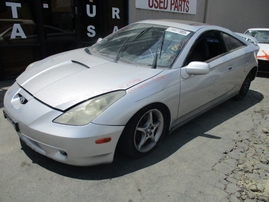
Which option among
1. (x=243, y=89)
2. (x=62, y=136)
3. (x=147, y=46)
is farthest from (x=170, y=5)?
(x=62, y=136)

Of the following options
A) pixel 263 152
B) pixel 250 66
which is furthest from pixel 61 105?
pixel 250 66

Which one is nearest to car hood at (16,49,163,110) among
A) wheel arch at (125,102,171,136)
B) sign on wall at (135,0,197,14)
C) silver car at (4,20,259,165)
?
silver car at (4,20,259,165)

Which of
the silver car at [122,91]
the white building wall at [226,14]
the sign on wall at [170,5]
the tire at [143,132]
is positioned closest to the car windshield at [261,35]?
the sign on wall at [170,5]

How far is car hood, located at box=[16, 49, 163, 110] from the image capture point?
226 cm

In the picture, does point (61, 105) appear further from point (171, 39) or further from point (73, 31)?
point (73, 31)

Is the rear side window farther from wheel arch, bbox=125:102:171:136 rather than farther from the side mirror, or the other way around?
wheel arch, bbox=125:102:171:136

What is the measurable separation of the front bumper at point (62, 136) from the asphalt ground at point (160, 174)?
224 mm

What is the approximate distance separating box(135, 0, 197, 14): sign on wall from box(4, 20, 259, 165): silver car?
4.63m

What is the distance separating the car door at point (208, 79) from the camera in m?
2.92

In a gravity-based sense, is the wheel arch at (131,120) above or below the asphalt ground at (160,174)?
above

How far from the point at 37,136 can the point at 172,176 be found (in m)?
1.37

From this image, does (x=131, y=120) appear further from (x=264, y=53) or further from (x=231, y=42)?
(x=264, y=53)

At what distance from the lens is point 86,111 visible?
84.6 inches

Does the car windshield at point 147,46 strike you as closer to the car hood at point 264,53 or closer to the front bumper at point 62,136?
the front bumper at point 62,136
